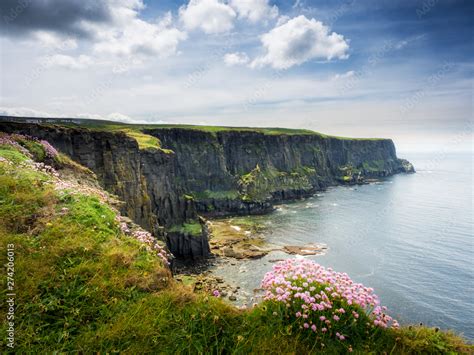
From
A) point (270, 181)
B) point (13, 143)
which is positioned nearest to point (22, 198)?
point (13, 143)

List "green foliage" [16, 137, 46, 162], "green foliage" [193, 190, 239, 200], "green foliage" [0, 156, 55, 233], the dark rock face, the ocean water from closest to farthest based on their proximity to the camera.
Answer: "green foliage" [0, 156, 55, 233] < "green foliage" [16, 137, 46, 162] < the ocean water < "green foliage" [193, 190, 239, 200] < the dark rock face

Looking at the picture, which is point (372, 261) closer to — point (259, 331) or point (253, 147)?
point (259, 331)

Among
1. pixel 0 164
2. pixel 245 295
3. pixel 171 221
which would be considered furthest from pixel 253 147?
pixel 0 164

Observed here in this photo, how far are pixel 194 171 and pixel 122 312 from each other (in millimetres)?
111501

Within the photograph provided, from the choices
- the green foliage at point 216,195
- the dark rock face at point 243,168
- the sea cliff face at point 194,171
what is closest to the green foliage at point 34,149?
the sea cliff face at point 194,171

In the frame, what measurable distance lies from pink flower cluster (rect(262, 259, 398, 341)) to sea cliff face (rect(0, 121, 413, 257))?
69.7ft

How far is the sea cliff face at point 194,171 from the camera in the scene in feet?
121

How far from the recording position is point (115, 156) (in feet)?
131

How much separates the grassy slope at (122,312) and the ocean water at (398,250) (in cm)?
2255

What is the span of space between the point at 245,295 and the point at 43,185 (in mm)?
36725

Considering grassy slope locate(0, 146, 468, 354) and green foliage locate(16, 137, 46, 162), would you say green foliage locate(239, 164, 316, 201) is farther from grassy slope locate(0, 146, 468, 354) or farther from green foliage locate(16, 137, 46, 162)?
grassy slope locate(0, 146, 468, 354)

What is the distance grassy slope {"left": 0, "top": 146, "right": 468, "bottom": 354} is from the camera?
541cm

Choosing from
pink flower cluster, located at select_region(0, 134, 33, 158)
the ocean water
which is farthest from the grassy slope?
the ocean water

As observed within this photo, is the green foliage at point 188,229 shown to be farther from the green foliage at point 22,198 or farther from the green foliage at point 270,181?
the green foliage at point 270,181
